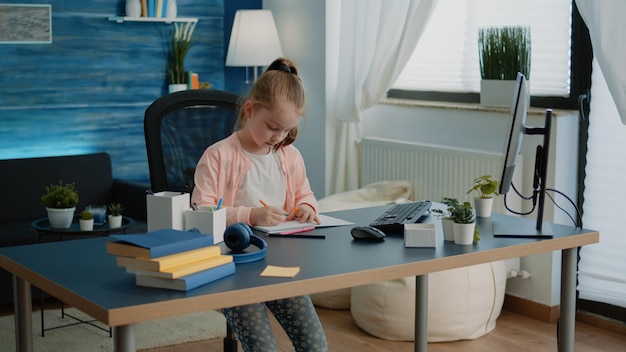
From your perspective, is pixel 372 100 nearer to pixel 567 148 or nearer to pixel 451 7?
pixel 451 7

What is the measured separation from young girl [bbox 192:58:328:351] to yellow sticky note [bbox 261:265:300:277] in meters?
0.35

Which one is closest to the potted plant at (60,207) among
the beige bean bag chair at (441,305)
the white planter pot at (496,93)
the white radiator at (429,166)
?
the beige bean bag chair at (441,305)

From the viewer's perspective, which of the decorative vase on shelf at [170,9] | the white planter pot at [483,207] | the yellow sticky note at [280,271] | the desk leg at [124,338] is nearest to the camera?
the desk leg at [124,338]

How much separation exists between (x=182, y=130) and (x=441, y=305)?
4.60 feet

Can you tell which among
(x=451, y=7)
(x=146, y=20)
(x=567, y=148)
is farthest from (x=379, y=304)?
(x=146, y=20)

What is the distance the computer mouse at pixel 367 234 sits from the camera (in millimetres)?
2361

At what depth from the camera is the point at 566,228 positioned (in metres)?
2.64

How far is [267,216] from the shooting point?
247 cm

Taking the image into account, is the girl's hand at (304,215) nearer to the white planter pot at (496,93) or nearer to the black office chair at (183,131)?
the black office chair at (183,131)

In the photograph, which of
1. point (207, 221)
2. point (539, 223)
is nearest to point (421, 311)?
point (539, 223)

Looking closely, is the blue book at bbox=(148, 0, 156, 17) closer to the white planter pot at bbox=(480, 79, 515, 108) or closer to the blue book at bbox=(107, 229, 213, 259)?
the white planter pot at bbox=(480, 79, 515, 108)

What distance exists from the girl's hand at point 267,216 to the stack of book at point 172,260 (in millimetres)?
507

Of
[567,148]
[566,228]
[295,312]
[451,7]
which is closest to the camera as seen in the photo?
[295,312]

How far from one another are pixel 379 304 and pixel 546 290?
32.8 inches
